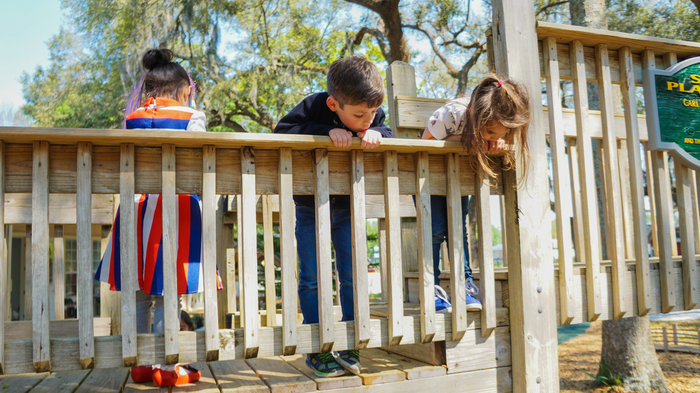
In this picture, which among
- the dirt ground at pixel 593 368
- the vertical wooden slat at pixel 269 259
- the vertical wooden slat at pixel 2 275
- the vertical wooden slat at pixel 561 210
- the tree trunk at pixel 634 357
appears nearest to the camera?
the vertical wooden slat at pixel 2 275

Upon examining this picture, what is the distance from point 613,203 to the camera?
2.63 m

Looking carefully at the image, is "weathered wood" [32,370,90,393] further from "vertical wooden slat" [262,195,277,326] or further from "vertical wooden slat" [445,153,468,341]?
"vertical wooden slat" [445,153,468,341]

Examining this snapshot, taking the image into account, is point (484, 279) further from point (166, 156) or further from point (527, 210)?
point (166, 156)

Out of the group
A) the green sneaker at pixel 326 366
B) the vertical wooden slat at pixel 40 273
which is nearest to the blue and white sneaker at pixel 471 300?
the green sneaker at pixel 326 366

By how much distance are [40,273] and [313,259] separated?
43.5 inches

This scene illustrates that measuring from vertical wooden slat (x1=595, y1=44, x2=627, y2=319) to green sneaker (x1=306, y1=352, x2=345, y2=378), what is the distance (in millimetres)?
1522

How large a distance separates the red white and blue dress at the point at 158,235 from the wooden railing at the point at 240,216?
1.09ft

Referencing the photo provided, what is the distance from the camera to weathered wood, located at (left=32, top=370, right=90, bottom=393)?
2.18m

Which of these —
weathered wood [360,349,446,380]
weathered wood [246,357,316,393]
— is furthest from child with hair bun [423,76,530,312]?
weathered wood [246,357,316,393]

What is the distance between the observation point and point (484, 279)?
2.34m

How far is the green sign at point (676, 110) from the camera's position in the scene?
112 inches

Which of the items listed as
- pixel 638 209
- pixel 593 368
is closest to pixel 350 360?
pixel 638 209

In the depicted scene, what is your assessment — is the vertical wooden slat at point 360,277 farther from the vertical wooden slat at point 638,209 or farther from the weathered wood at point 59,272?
the vertical wooden slat at point 638,209

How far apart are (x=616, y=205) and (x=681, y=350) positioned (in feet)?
20.6
